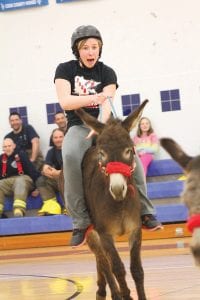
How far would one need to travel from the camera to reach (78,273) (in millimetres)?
10742

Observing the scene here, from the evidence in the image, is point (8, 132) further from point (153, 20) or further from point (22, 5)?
point (153, 20)

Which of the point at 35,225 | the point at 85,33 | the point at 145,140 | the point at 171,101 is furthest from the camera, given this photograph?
the point at 171,101

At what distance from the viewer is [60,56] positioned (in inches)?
694

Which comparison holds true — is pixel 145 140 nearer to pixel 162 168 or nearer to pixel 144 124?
pixel 144 124

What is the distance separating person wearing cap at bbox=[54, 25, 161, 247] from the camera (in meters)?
7.84

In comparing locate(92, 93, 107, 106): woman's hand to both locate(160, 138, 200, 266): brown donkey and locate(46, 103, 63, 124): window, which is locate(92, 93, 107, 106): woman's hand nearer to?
locate(160, 138, 200, 266): brown donkey

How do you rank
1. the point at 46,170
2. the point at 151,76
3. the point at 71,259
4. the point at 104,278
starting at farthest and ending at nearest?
the point at 151,76 < the point at 46,170 < the point at 71,259 < the point at 104,278

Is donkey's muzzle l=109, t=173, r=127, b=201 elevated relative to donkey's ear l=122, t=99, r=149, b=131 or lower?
lower

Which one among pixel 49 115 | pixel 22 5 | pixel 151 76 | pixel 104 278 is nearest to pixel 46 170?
pixel 49 115

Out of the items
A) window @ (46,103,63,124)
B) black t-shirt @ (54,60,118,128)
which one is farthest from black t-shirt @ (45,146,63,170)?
black t-shirt @ (54,60,118,128)

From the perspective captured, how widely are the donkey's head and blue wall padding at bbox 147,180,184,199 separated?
808 centimetres

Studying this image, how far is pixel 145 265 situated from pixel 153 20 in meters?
7.63

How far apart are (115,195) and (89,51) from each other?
1756mm

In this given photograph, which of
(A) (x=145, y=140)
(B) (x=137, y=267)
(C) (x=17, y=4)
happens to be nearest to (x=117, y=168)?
(B) (x=137, y=267)
